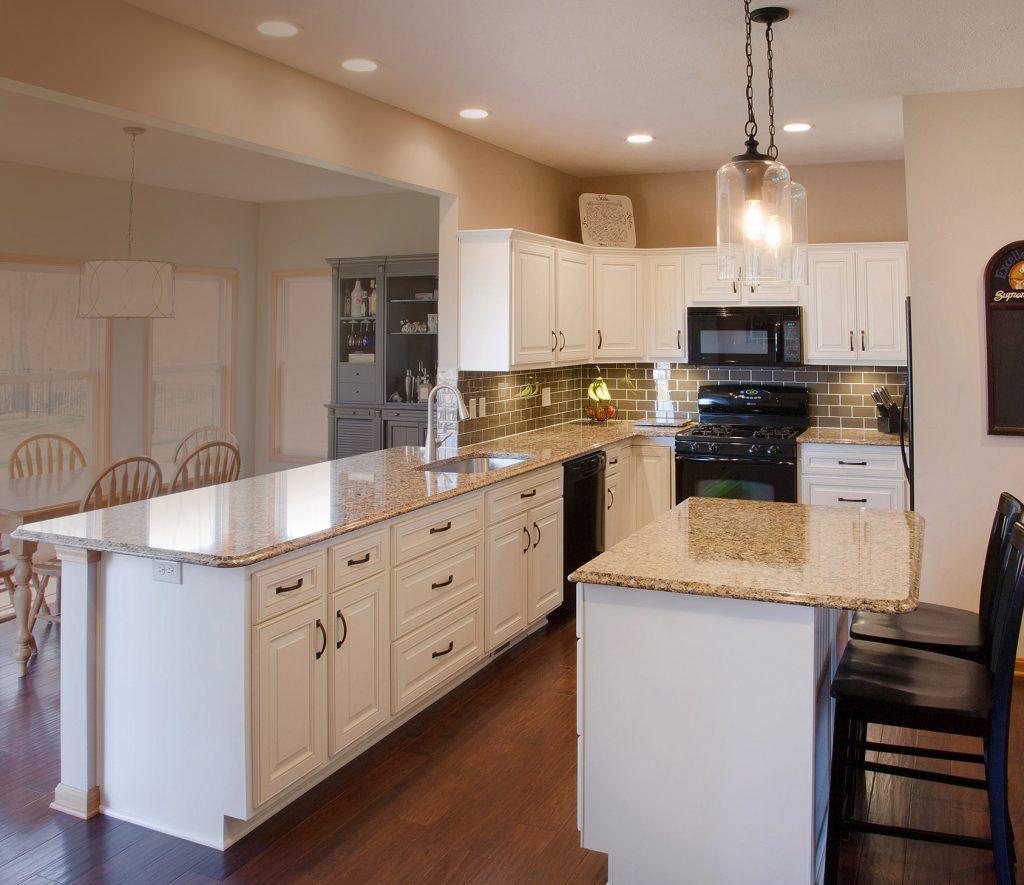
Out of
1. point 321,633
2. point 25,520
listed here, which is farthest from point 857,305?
point 25,520

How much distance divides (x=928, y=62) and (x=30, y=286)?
5411 millimetres

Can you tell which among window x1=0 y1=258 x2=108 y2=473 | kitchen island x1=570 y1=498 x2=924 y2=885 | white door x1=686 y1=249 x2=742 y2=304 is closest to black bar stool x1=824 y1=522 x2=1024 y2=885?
kitchen island x1=570 y1=498 x2=924 y2=885

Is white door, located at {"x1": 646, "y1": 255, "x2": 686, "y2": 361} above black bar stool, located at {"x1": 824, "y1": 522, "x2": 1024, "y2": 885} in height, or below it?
above

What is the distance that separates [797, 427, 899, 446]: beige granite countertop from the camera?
5.41 meters

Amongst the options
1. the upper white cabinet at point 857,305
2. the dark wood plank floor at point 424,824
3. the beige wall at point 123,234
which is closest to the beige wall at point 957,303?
the dark wood plank floor at point 424,824

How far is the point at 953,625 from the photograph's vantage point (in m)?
2.84

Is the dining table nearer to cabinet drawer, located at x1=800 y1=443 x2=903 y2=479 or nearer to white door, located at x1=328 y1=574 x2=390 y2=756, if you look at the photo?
white door, located at x1=328 y1=574 x2=390 y2=756

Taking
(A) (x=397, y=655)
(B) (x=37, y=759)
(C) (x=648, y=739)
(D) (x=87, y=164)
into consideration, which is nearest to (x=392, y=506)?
(A) (x=397, y=655)

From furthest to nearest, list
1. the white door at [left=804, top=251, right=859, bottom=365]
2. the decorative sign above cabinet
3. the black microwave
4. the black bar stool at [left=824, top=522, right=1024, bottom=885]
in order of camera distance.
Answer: the black microwave → the white door at [left=804, top=251, right=859, bottom=365] → the decorative sign above cabinet → the black bar stool at [left=824, top=522, right=1024, bottom=885]

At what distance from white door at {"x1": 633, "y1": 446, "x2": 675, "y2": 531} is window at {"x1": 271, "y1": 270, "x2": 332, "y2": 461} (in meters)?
2.86

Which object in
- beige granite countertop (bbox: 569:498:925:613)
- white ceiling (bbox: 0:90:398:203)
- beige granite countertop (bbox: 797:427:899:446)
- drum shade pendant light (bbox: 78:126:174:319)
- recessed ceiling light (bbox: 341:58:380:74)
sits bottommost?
beige granite countertop (bbox: 569:498:925:613)

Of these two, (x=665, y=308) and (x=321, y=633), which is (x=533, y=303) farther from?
(x=321, y=633)

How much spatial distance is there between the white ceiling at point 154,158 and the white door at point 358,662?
2.88 metres

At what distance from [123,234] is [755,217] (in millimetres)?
5353
